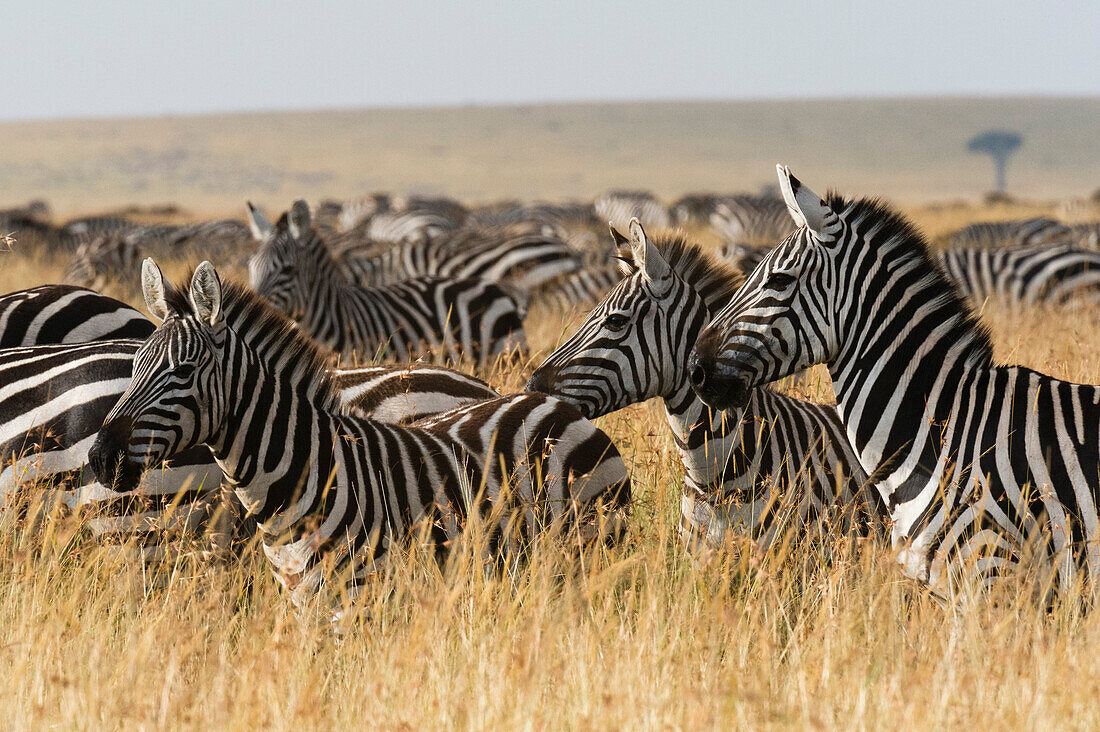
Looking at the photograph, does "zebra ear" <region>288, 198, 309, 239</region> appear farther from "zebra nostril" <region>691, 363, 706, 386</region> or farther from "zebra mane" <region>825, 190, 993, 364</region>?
"zebra mane" <region>825, 190, 993, 364</region>

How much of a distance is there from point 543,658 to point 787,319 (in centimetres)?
149

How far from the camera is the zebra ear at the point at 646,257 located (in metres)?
4.43

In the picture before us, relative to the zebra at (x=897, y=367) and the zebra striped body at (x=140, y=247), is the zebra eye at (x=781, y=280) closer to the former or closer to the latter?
the zebra at (x=897, y=367)

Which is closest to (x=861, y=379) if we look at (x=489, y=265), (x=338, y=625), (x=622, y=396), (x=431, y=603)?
(x=622, y=396)

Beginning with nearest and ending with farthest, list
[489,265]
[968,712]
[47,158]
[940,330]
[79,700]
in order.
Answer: [968,712], [79,700], [940,330], [489,265], [47,158]

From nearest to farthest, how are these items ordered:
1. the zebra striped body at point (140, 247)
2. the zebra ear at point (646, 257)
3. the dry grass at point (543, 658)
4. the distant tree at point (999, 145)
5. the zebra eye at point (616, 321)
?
1. the dry grass at point (543, 658)
2. the zebra ear at point (646, 257)
3. the zebra eye at point (616, 321)
4. the zebra striped body at point (140, 247)
5. the distant tree at point (999, 145)

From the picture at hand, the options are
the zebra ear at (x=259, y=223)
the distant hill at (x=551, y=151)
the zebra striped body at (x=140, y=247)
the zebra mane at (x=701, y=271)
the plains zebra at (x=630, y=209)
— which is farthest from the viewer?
the distant hill at (x=551, y=151)

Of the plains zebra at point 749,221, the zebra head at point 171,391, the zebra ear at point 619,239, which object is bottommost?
the zebra head at point 171,391

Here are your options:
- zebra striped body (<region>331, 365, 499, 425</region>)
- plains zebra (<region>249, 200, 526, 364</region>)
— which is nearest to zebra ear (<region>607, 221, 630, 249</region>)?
zebra striped body (<region>331, 365, 499, 425</region>)

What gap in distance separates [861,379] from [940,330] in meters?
0.32

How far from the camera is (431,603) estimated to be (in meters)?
3.33

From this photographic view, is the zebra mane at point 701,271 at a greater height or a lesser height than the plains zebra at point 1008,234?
lesser

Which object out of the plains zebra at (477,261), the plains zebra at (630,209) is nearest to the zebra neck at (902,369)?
the plains zebra at (477,261)

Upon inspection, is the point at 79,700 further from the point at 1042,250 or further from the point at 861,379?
the point at 1042,250
